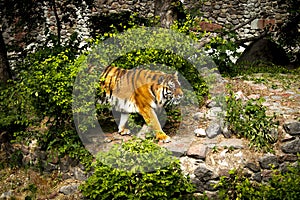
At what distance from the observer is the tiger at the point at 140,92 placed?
5723 millimetres

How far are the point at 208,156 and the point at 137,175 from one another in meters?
1.01

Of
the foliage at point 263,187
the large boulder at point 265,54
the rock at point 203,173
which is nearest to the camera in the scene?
the foliage at point 263,187

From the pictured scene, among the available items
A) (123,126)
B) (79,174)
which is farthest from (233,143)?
(79,174)

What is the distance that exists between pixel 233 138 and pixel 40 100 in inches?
101

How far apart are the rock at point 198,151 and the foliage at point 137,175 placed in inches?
13.1

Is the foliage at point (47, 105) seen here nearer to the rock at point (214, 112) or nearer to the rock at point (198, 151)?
the rock at point (198, 151)

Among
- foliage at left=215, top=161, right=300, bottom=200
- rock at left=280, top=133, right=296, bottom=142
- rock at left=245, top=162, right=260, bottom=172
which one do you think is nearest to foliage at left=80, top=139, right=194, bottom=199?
foliage at left=215, top=161, right=300, bottom=200

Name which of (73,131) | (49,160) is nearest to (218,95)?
(73,131)

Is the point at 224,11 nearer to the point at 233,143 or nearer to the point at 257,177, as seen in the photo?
the point at 233,143

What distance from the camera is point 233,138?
5738mm

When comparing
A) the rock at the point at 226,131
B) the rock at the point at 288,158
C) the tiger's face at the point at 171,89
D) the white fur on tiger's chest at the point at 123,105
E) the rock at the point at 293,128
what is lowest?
the rock at the point at 288,158

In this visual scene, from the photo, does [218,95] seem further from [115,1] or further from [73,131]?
[115,1]

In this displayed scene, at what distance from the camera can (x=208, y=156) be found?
5.50 meters

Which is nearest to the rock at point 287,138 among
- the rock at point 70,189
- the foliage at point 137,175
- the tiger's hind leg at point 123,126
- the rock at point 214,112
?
the rock at point 214,112
